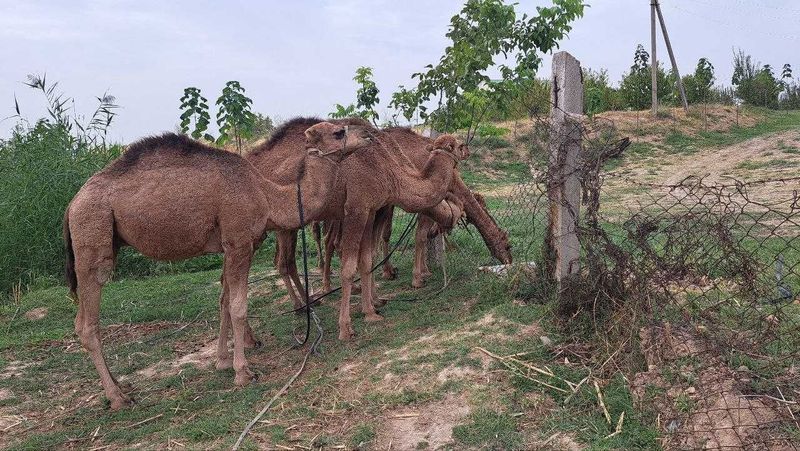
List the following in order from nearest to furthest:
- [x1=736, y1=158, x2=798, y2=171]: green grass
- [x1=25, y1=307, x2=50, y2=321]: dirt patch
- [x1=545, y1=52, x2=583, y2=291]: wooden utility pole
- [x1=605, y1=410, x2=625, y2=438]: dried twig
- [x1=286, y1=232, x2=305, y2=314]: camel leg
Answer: [x1=605, y1=410, x2=625, y2=438]: dried twig, [x1=545, y1=52, x2=583, y2=291]: wooden utility pole, [x1=286, y1=232, x2=305, y2=314]: camel leg, [x1=25, y1=307, x2=50, y2=321]: dirt patch, [x1=736, y1=158, x2=798, y2=171]: green grass

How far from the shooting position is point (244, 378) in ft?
20.6

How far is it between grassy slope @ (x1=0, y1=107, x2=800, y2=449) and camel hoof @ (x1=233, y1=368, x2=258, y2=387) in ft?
0.32

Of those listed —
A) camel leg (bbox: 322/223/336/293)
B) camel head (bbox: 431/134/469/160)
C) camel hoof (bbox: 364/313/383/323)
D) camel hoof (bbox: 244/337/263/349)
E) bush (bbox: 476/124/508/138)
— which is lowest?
camel hoof (bbox: 244/337/263/349)

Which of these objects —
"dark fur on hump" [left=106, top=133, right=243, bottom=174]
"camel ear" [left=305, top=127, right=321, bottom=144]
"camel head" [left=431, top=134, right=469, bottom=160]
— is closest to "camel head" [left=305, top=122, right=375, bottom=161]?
"camel ear" [left=305, top=127, right=321, bottom=144]

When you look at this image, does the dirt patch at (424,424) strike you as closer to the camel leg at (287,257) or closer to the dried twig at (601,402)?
the dried twig at (601,402)

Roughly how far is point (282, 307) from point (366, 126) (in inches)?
108

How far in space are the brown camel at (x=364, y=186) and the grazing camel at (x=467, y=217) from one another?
0.93 meters

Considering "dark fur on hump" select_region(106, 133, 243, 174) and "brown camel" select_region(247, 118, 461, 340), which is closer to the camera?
"dark fur on hump" select_region(106, 133, 243, 174)

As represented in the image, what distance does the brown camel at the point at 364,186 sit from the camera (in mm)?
7504

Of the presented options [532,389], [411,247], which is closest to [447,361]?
[532,389]

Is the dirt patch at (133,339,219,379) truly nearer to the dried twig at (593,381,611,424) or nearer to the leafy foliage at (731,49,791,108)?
the dried twig at (593,381,611,424)

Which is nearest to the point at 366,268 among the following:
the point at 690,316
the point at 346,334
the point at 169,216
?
the point at 346,334

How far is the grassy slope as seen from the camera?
4773 mm

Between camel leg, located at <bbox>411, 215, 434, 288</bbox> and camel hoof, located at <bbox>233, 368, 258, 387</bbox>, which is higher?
camel leg, located at <bbox>411, 215, 434, 288</bbox>
